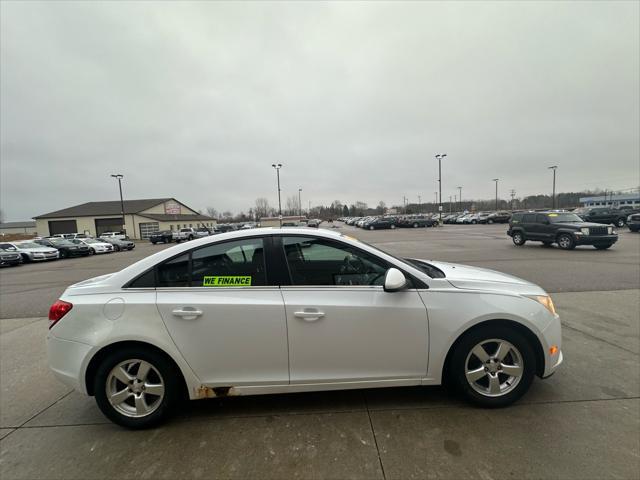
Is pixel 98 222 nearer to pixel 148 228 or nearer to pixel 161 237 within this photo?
pixel 148 228

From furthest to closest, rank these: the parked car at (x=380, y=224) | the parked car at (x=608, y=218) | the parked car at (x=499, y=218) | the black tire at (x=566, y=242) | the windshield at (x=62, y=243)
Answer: the parked car at (x=499, y=218), the parked car at (x=380, y=224), the parked car at (x=608, y=218), the windshield at (x=62, y=243), the black tire at (x=566, y=242)

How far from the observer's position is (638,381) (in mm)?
2920

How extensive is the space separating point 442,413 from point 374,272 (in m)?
1.34

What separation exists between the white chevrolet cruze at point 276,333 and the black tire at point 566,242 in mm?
13994

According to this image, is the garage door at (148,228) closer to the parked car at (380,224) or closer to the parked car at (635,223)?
the parked car at (380,224)

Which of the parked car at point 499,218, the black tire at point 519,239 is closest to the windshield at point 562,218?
the black tire at point 519,239

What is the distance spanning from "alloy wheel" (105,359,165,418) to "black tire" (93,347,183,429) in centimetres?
2

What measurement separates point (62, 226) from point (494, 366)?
2942 inches

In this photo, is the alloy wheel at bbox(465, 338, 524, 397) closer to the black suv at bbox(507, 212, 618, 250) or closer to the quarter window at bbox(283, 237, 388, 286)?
the quarter window at bbox(283, 237, 388, 286)

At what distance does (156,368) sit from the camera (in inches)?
97.3

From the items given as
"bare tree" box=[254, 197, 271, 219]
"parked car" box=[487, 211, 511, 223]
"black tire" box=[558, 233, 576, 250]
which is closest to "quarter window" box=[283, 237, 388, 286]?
"black tire" box=[558, 233, 576, 250]

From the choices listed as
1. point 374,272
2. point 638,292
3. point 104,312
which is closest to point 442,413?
point 374,272

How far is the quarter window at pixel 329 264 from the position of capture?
2.64 meters

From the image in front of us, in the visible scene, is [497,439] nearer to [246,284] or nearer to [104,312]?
[246,284]
